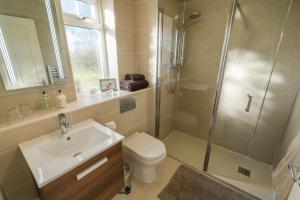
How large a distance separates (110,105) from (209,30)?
6.03 ft

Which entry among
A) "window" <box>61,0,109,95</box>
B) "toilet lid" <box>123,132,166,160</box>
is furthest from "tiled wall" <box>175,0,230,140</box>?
"window" <box>61,0,109,95</box>

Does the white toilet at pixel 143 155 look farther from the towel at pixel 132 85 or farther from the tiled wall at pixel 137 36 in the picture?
the tiled wall at pixel 137 36

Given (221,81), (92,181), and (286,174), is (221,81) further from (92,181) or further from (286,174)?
(92,181)

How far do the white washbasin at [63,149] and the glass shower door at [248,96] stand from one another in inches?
62.1

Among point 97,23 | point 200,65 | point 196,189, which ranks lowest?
point 196,189

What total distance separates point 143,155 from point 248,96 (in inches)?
66.2

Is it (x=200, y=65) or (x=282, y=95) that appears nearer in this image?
(x=282, y=95)

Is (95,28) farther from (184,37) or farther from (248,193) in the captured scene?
(248,193)

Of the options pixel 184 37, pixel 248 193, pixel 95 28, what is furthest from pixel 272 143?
pixel 95 28

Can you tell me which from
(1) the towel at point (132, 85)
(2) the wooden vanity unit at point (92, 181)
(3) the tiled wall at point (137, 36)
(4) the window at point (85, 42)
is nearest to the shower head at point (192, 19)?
(3) the tiled wall at point (137, 36)

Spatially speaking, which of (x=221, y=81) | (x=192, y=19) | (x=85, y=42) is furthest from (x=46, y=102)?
(x=192, y=19)

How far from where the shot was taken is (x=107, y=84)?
1793 millimetres

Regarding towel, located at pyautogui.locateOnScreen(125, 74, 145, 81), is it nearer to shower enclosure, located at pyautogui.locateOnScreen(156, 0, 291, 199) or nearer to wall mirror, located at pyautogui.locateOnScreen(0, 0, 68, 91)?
shower enclosure, located at pyautogui.locateOnScreen(156, 0, 291, 199)

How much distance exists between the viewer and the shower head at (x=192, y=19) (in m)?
2.11
